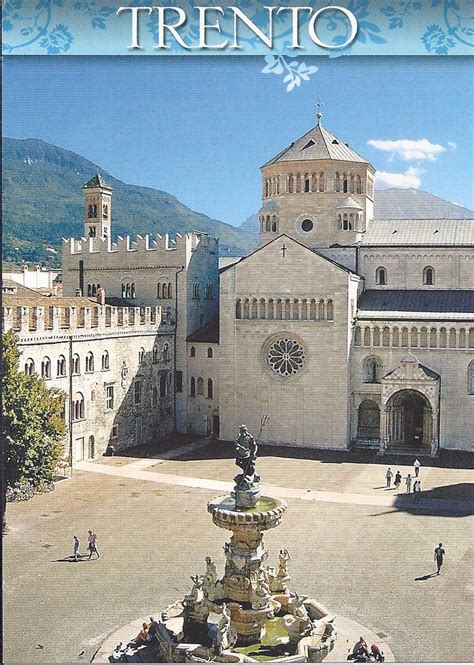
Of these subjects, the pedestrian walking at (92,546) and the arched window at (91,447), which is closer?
the pedestrian walking at (92,546)

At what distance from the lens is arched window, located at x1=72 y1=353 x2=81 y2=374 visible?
30.3m

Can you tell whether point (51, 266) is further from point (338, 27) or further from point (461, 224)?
point (338, 27)

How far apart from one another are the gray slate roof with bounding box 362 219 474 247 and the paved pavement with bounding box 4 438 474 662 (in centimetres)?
1156

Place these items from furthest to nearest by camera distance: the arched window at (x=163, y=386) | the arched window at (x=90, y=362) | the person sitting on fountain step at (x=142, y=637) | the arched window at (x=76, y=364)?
1. the arched window at (x=163, y=386)
2. the arched window at (x=90, y=362)
3. the arched window at (x=76, y=364)
4. the person sitting on fountain step at (x=142, y=637)

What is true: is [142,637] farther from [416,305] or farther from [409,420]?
[416,305]

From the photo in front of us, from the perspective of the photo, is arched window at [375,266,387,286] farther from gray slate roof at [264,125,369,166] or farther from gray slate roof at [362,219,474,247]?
gray slate roof at [264,125,369,166]

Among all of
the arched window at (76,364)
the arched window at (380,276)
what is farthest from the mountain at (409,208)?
the arched window at (76,364)

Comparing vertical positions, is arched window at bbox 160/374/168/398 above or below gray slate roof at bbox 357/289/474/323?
below

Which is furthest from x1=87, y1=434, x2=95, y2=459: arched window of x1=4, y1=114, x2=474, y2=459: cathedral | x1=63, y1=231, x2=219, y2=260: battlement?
x1=63, y1=231, x2=219, y2=260: battlement

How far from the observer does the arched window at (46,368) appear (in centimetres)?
2858

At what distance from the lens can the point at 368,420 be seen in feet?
112

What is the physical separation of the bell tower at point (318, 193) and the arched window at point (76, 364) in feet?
42.0

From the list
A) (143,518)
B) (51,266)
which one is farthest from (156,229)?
(51,266)

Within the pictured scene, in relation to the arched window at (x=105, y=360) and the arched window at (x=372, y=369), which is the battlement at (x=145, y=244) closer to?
the arched window at (x=105, y=360)
